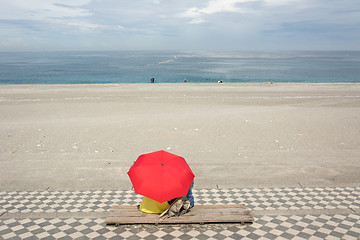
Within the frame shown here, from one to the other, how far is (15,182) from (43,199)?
2.06m

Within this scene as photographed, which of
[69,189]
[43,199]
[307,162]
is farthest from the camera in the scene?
[307,162]

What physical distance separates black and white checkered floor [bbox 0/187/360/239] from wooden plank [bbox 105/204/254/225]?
166 mm

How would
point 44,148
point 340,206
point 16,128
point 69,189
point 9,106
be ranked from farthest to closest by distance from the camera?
point 9,106, point 16,128, point 44,148, point 69,189, point 340,206

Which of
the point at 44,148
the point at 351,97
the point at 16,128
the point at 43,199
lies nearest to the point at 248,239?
the point at 43,199

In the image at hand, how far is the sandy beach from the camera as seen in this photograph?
36.5ft

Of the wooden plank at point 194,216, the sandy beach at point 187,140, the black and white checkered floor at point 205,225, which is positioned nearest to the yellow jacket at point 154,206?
the wooden plank at point 194,216

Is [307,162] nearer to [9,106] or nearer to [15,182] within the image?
[15,182]

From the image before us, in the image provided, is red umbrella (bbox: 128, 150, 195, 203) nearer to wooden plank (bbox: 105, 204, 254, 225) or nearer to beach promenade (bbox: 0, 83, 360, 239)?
wooden plank (bbox: 105, 204, 254, 225)

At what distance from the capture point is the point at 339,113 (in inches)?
918

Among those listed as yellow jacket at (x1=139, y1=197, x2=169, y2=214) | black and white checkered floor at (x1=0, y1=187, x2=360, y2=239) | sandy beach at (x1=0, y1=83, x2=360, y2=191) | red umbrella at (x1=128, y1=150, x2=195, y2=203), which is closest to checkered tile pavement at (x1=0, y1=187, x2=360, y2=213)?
black and white checkered floor at (x1=0, y1=187, x2=360, y2=239)

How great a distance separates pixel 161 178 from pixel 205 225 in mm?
1527

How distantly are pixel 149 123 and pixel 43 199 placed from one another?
35.9ft

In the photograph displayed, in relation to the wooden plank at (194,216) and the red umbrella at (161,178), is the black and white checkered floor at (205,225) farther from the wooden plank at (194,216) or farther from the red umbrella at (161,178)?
the red umbrella at (161,178)

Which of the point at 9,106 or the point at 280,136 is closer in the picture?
the point at 280,136
